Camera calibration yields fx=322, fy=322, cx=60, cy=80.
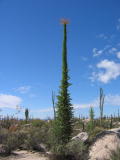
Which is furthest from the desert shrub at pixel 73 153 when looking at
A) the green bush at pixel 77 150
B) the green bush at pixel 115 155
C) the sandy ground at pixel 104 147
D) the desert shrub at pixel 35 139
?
the desert shrub at pixel 35 139

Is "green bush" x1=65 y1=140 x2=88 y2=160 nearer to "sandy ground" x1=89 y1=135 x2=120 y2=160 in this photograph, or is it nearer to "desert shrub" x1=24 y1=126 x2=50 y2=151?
"sandy ground" x1=89 y1=135 x2=120 y2=160

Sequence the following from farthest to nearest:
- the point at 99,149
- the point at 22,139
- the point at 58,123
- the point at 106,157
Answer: the point at 22,139 < the point at 58,123 < the point at 99,149 < the point at 106,157

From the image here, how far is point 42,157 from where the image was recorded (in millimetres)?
14320

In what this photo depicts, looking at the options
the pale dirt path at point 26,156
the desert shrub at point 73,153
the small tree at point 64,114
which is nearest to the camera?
the desert shrub at point 73,153

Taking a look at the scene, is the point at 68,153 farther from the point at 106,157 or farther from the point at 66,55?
the point at 66,55

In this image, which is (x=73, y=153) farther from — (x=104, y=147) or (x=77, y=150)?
(x=104, y=147)

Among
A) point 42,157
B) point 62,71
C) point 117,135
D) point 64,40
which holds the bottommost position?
point 42,157

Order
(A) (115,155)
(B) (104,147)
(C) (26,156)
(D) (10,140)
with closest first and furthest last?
1. (A) (115,155)
2. (B) (104,147)
3. (C) (26,156)
4. (D) (10,140)

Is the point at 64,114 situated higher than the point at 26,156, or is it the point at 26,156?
the point at 64,114

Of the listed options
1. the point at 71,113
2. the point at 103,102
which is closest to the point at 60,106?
the point at 71,113

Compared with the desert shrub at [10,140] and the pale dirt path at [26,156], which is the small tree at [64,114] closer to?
the pale dirt path at [26,156]

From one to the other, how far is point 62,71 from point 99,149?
435 centimetres

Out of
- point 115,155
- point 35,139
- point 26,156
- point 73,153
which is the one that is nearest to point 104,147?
point 73,153

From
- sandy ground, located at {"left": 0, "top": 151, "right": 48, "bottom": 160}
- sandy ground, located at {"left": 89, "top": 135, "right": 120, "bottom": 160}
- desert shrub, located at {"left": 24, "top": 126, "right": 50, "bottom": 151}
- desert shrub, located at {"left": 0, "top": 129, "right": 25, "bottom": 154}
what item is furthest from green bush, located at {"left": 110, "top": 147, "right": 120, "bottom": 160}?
desert shrub, located at {"left": 0, "top": 129, "right": 25, "bottom": 154}
